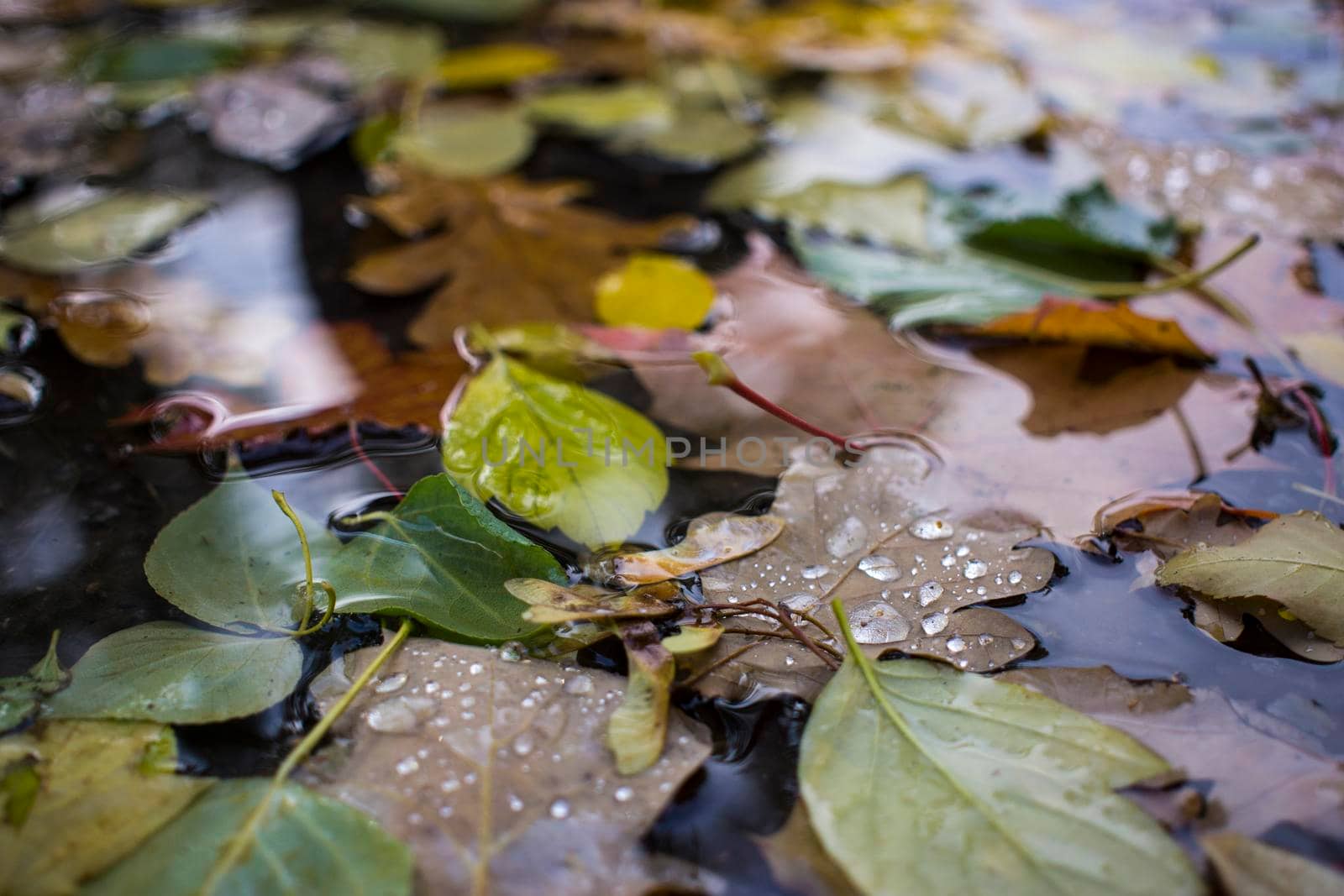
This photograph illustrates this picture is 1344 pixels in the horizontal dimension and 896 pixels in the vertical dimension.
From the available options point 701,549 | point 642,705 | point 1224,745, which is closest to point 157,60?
point 701,549

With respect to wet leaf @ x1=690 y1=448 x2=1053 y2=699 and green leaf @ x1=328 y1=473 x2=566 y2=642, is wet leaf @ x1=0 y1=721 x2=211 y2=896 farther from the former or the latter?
wet leaf @ x1=690 y1=448 x2=1053 y2=699

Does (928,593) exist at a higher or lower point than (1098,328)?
lower

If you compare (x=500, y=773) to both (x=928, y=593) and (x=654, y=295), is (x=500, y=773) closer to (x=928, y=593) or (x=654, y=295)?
(x=928, y=593)

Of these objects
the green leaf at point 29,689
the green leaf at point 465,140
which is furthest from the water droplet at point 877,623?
the green leaf at point 465,140

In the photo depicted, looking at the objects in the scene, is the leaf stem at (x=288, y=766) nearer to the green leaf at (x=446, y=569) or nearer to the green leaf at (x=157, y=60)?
the green leaf at (x=446, y=569)

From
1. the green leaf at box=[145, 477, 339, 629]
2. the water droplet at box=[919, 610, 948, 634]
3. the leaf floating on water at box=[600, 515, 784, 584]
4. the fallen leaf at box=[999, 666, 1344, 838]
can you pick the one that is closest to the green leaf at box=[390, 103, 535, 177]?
the green leaf at box=[145, 477, 339, 629]

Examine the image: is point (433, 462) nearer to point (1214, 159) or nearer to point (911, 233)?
point (911, 233)
